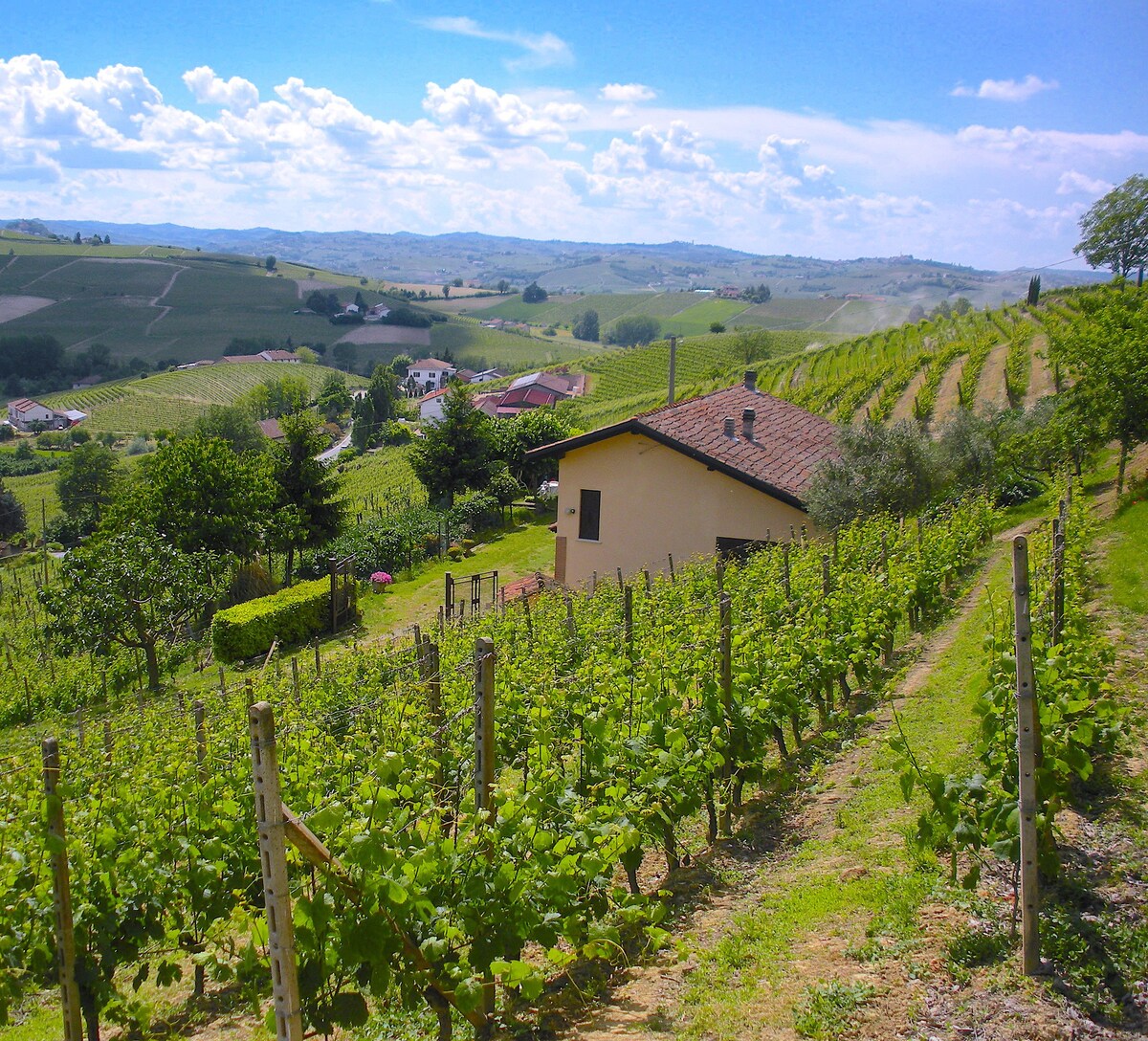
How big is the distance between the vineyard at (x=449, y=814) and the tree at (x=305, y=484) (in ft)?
66.1

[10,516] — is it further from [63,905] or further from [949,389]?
[63,905]

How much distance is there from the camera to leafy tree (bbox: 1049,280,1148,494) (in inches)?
571

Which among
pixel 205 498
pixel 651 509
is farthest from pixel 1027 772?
pixel 205 498

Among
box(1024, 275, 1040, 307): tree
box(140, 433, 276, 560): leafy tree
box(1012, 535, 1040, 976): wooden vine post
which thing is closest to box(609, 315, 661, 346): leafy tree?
box(1024, 275, 1040, 307): tree

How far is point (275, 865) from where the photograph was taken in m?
3.14

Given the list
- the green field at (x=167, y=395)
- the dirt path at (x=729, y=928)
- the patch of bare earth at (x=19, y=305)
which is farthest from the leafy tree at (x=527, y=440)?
the patch of bare earth at (x=19, y=305)

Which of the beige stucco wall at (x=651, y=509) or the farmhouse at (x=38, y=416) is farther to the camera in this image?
the farmhouse at (x=38, y=416)

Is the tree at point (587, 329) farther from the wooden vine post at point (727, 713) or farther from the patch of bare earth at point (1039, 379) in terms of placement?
the wooden vine post at point (727, 713)

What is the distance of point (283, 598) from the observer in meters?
21.8

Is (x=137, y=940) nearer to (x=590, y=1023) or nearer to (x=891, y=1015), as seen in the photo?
(x=590, y=1023)

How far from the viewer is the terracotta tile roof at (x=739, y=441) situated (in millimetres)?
18719

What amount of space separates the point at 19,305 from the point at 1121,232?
155 metres

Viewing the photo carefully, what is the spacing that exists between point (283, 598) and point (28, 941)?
58.6 ft

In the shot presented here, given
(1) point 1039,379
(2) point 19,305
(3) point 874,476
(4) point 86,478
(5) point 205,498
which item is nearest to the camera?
(3) point 874,476
